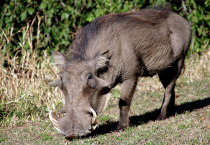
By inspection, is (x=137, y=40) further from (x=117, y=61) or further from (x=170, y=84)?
(x=170, y=84)

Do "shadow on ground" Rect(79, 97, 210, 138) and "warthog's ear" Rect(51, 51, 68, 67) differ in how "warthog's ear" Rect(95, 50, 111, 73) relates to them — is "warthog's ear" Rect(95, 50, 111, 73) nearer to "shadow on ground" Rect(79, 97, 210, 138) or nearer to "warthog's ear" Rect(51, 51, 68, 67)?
"warthog's ear" Rect(51, 51, 68, 67)

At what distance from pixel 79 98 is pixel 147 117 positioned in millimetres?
1915

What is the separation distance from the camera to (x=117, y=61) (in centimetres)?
441

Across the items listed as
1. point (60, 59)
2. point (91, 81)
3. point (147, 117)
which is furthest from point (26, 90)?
point (91, 81)

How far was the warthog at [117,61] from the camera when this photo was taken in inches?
149

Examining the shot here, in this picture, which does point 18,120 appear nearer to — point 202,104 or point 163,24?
point 163,24

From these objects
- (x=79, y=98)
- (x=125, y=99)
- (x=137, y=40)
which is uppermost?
(x=137, y=40)

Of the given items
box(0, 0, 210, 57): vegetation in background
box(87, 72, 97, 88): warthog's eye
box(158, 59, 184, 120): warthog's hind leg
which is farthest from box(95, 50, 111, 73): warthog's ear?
box(0, 0, 210, 57): vegetation in background

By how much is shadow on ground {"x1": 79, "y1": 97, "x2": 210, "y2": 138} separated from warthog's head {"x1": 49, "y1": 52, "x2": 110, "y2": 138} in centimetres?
60

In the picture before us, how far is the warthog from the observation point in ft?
12.5

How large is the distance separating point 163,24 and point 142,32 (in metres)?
0.56

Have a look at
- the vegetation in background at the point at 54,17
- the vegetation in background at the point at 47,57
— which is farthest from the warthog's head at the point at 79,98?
the vegetation in background at the point at 54,17

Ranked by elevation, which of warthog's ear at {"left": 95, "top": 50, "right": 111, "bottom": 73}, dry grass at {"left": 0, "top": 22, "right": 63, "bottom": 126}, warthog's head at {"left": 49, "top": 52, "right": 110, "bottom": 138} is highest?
warthog's ear at {"left": 95, "top": 50, "right": 111, "bottom": 73}

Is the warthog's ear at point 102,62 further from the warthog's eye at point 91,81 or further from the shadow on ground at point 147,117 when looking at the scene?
the shadow on ground at point 147,117
